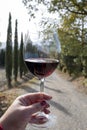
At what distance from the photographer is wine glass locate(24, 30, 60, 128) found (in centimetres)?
168

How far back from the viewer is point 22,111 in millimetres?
1430

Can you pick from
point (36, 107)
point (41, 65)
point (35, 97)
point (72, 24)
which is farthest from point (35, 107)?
point (72, 24)

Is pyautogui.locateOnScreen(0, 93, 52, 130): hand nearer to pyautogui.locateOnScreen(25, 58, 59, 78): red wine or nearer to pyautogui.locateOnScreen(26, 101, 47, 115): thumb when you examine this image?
pyautogui.locateOnScreen(26, 101, 47, 115): thumb

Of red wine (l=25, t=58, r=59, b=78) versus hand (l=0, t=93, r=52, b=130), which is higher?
red wine (l=25, t=58, r=59, b=78)

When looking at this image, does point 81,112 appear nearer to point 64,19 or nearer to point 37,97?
point 64,19

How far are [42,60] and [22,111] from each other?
363 mm

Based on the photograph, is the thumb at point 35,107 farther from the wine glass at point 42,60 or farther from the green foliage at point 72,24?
the green foliage at point 72,24

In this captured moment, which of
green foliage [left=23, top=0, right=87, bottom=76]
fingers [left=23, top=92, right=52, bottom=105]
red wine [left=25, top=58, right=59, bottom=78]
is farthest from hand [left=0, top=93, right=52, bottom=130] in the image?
green foliage [left=23, top=0, right=87, bottom=76]

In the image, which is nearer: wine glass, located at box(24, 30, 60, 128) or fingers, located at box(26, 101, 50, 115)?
fingers, located at box(26, 101, 50, 115)

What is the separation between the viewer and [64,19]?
1730 cm

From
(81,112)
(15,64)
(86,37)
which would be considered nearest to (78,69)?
(15,64)

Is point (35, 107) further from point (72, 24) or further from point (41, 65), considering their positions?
point (72, 24)

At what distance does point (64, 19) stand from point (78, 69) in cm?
1320

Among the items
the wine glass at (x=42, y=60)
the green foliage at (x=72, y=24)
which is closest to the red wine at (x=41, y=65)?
the wine glass at (x=42, y=60)
